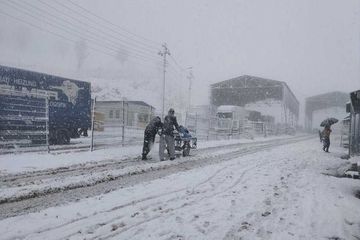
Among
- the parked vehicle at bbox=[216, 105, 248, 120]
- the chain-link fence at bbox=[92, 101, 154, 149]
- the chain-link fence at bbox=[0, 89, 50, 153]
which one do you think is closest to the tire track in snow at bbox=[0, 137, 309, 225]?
the chain-link fence at bbox=[92, 101, 154, 149]

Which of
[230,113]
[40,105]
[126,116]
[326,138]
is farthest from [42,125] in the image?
[230,113]

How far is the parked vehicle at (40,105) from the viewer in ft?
38.7

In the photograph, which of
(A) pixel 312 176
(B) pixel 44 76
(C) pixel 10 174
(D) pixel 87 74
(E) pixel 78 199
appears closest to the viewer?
(E) pixel 78 199

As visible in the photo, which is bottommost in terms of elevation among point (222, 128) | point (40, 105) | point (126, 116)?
point (222, 128)

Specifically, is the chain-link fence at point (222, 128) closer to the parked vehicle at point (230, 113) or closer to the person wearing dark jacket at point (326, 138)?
the parked vehicle at point (230, 113)

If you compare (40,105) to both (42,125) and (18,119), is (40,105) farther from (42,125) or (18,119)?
(18,119)

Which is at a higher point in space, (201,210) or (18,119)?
(18,119)

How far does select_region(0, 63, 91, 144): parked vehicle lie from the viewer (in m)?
11.8

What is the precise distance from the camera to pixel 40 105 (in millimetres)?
13180

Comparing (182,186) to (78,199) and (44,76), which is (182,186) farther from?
(44,76)

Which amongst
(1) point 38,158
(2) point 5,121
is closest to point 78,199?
(1) point 38,158

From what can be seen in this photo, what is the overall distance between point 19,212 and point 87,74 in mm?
90543

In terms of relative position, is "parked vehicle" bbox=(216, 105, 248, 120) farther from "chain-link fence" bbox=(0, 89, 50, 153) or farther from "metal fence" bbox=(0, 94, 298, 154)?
"chain-link fence" bbox=(0, 89, 50, 153)

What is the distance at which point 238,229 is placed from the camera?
10.9ft
